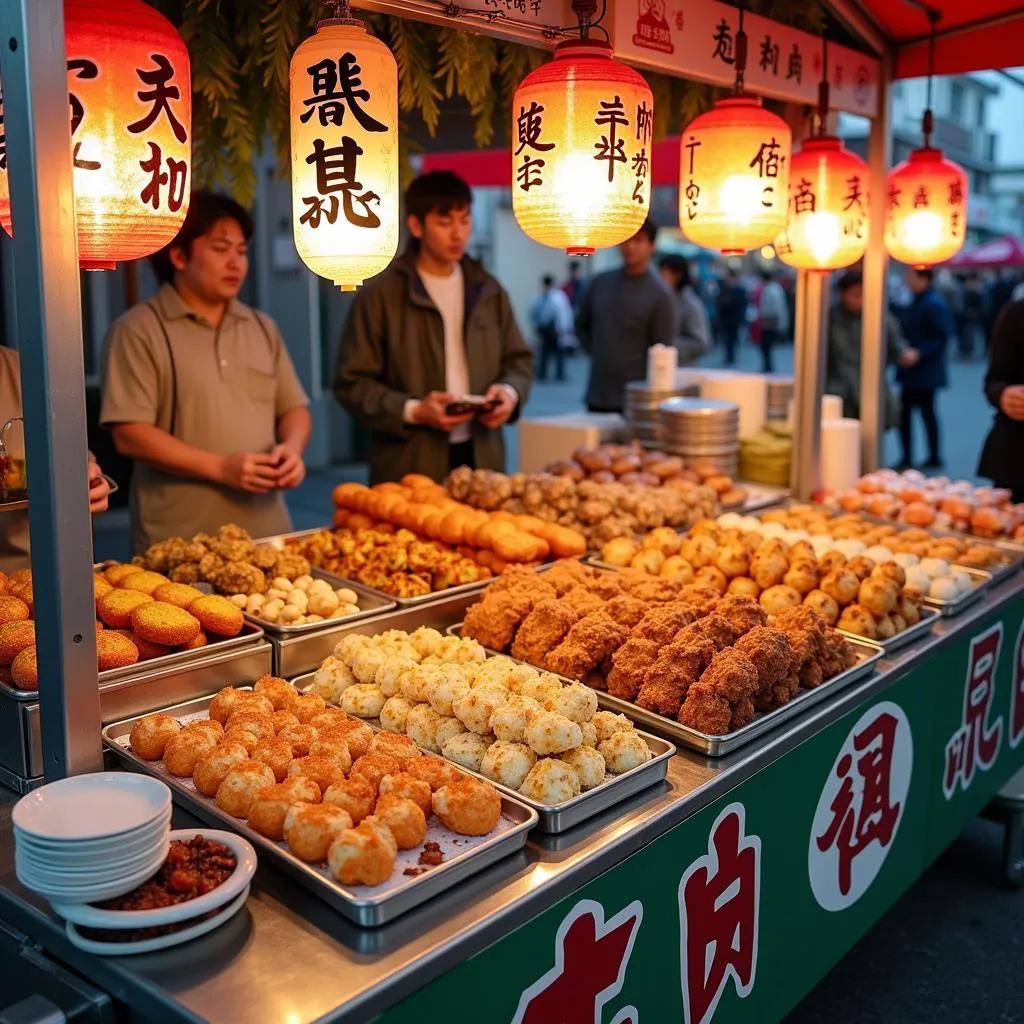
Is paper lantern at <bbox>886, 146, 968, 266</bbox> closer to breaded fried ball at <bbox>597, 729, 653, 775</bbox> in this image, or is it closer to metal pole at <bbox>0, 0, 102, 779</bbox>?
breaded fried ball at <bbox>597, 729, 653, 775</bbox>

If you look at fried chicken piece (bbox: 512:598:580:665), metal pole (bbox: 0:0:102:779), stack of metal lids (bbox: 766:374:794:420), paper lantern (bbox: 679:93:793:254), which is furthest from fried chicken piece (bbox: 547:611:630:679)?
stack of metal lids (bbox: 766:374:794:420)

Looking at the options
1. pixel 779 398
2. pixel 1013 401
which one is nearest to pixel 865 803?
pixel 1013 401

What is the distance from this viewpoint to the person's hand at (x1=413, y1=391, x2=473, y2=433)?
436cm

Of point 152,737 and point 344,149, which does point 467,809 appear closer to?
point 152,737

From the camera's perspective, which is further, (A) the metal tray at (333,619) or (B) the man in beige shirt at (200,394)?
(B) the man in beige shirt at (200,394)

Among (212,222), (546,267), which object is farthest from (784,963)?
(546,267)

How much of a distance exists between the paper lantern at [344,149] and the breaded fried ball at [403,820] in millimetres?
1208

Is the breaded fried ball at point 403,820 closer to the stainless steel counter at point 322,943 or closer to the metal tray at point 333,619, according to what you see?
the stainless steel counter at point 322,943

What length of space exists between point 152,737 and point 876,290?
4049mm

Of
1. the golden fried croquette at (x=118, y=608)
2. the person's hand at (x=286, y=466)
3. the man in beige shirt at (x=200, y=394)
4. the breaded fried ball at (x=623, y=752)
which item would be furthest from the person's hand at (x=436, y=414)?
the breaded fried ball at (x=623, y=752)

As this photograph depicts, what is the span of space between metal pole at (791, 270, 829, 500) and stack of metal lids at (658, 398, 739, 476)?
0.29 m

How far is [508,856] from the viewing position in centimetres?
195

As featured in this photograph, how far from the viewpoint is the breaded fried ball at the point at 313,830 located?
181 centimetres

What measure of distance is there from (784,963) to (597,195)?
1957 millimetres
